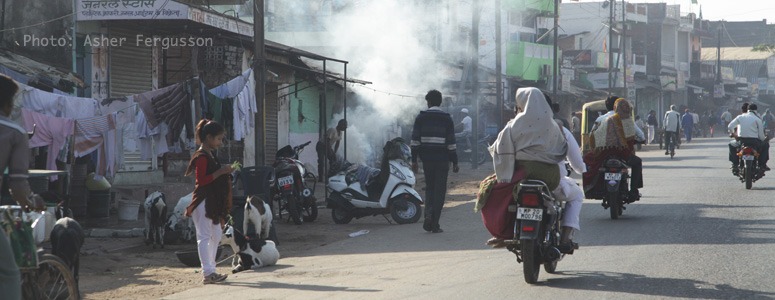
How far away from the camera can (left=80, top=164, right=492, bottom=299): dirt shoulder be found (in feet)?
30.2

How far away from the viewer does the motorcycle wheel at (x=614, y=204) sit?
44.0ft

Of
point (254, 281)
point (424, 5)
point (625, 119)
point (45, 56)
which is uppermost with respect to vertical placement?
point (424, 5)

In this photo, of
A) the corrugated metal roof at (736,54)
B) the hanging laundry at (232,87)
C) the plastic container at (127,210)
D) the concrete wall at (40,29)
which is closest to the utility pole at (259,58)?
the hanging laundry at (232,87)

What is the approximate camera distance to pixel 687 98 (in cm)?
8662

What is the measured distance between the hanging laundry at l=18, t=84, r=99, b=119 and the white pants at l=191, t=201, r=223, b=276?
5.34 m

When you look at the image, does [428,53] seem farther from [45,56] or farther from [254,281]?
[254,281]

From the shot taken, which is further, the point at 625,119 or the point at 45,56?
the point at 45,56

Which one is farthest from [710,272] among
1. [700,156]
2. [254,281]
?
[700,156]

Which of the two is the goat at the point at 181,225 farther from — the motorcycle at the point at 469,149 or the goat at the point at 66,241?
the motorcycle at the point at 469,149

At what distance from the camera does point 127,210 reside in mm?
16219

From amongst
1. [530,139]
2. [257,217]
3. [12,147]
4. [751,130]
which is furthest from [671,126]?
[12,147]

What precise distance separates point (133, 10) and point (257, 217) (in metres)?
8.58

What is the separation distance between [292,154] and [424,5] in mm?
26743

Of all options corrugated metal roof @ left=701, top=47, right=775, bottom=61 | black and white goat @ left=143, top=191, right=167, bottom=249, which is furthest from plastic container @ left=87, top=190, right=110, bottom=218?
corrugated metal roof @ left=701, top=47, right=775, bottom=61
